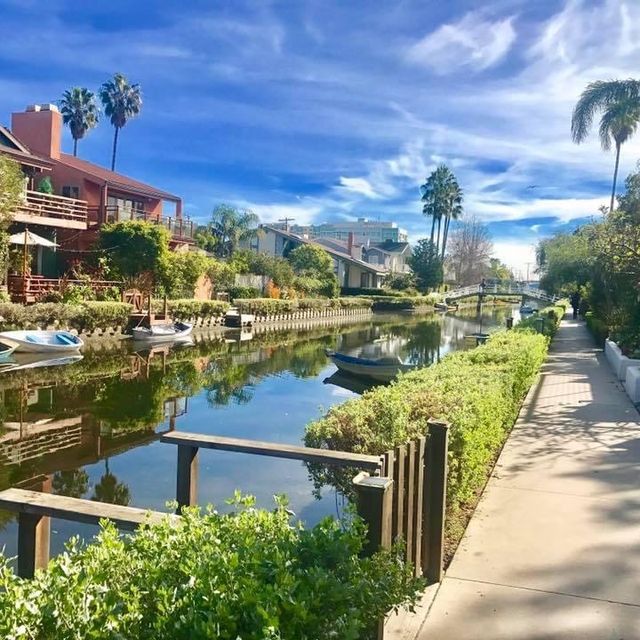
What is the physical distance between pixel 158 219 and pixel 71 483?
32.0m

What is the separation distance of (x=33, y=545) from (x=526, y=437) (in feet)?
24.2

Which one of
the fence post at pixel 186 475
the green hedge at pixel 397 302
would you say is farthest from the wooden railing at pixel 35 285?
the green hedge at pixel 397 302

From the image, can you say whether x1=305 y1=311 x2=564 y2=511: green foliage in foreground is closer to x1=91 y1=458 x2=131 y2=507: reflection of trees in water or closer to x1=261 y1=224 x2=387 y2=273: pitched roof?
x1=91 y1=458 x2=131 y2=507: reflection of trees in water

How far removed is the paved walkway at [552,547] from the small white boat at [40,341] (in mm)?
17067

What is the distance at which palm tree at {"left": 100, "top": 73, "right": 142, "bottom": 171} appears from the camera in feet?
202

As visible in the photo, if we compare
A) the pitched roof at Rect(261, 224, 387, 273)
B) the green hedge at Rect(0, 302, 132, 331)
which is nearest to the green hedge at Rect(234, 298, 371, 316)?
the green hedge at Rect(0, 302, 132, 331)

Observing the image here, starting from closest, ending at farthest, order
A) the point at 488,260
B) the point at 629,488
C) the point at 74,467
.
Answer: the point at 629,488 → the point at 74,467 → the point at 488,260

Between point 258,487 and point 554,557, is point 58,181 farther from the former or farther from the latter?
point 554,557

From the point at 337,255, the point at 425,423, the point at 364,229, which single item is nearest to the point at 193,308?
the point at 425,423

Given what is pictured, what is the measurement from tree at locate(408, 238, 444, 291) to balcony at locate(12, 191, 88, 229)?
167 feet

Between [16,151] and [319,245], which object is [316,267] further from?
[16,151]

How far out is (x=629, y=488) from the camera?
677cm

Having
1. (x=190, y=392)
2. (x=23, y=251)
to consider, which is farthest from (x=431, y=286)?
(x=190, y=392)

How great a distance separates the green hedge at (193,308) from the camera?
1313 inches
